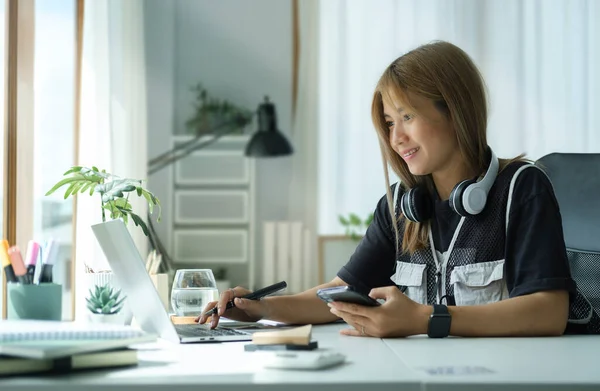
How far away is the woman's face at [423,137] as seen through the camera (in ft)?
5.23

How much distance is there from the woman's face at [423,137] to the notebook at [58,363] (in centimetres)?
88

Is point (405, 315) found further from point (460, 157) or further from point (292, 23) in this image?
point (292, 23)

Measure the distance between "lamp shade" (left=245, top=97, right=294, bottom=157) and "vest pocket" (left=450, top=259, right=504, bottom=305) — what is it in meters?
2.99

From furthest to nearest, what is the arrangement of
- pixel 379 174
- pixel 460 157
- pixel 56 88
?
1. pixel 379 174
2. pixel 56 88
3. pixel 460 157

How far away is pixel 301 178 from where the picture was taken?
182 inches

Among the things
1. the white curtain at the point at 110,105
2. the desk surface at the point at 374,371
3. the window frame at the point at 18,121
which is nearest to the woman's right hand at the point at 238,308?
the desk surface at the point at 374,371

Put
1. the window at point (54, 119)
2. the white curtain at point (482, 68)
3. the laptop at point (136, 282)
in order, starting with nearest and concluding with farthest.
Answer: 1. the laptop at point (136, 282)
2. the window at point (54, 119)
3. the white curtain at point (482, 68)

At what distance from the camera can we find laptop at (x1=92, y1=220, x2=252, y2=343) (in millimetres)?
1155

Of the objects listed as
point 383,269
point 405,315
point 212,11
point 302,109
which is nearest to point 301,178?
point 302,109

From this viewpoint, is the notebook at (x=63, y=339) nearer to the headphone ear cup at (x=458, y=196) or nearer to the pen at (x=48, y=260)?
the pen at (x=48, y=260)

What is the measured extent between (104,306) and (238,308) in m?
0.30

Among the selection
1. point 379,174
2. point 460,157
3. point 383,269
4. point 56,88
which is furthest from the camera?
point 379,174

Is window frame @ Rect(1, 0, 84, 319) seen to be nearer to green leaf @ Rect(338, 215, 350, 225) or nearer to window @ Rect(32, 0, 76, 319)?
window @ Rect(32, 0, 76, 319)

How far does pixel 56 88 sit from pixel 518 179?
7.00 ft
